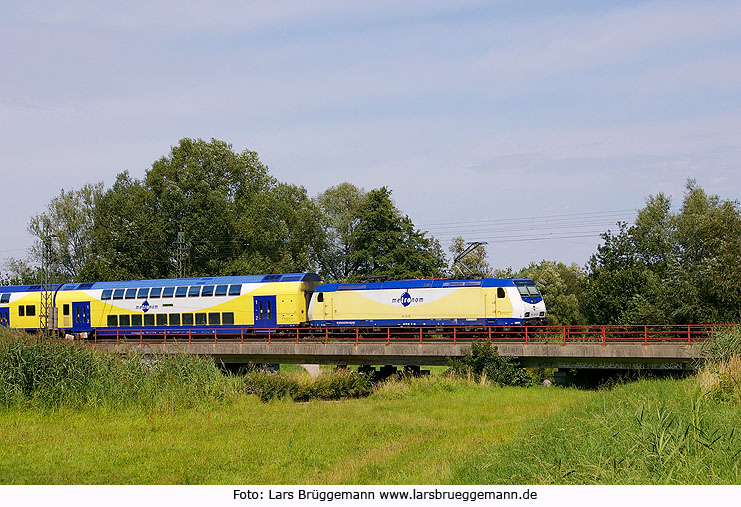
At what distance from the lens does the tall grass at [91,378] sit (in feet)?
80.3

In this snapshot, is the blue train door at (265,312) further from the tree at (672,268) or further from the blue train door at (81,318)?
the tree at (672,268)

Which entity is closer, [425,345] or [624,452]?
[624,452]

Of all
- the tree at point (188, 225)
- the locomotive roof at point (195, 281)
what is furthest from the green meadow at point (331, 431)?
the tree at point (188, 225)

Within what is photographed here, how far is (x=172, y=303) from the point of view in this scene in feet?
146

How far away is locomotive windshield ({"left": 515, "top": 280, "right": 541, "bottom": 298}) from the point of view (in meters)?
37.1

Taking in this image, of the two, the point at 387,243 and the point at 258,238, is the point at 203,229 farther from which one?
the point at 387,243

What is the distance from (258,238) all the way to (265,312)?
27.7m

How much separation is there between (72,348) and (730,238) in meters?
42.0

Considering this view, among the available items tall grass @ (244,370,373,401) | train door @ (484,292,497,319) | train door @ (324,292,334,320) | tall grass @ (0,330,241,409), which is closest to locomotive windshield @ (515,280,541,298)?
train door @ (484,292,497,319)

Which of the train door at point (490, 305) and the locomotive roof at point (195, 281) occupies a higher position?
the locomotive roof at point (195, 281)

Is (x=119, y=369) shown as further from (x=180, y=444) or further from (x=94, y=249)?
(x=94, y=249)

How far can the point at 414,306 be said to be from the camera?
129 ft

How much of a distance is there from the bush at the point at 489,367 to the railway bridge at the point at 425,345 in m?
0.68

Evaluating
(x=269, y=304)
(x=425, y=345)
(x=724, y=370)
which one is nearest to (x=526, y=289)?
(x=425, y=345)
